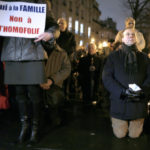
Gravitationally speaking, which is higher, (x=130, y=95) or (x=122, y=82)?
(x=122, y=82)

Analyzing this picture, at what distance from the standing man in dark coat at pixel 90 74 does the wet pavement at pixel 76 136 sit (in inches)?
59.6

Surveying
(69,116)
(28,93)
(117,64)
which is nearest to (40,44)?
(28,93)

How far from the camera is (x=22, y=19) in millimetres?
2963

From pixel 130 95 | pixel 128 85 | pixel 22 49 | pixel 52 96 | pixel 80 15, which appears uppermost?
pixel 80 15

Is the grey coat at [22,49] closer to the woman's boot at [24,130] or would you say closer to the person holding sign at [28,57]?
the person holding sign at [28,57]

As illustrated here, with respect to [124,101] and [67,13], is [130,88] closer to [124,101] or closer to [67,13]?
[124,101]

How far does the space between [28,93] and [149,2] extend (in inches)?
815

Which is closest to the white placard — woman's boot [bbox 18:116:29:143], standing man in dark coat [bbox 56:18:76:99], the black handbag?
the black handbag

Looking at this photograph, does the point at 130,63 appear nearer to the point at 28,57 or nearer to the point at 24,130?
the point at 28,57

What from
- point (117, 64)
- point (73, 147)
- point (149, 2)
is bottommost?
point (73, 147)

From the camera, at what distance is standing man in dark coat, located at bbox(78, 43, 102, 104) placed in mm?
5875

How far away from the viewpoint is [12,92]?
432 centimetres

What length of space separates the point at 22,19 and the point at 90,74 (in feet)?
10.5

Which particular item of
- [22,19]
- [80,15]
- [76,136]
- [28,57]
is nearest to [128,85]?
[76,136]
